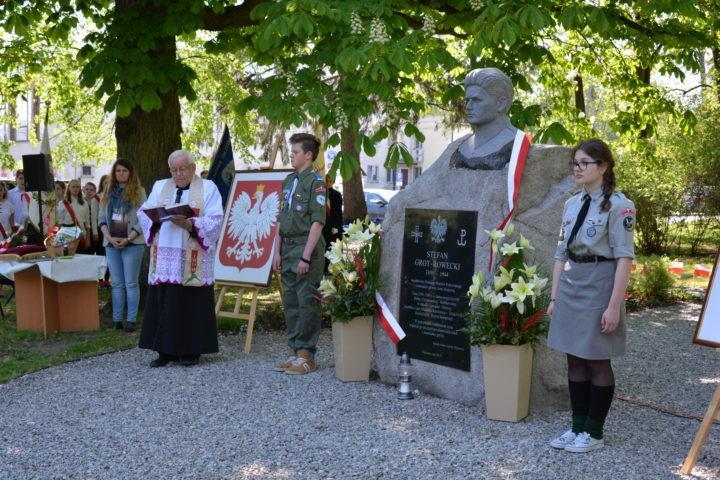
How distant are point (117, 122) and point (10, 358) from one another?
132 inches

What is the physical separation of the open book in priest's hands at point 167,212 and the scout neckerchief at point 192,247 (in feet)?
0.34

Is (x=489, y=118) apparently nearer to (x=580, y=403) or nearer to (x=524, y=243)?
(x=524, y=243)

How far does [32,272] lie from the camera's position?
361 inches

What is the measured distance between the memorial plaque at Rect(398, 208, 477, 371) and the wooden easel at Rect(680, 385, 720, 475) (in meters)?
1.81

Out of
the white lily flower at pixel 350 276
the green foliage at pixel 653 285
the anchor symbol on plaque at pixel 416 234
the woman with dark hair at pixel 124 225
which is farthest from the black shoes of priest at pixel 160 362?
the green foliage at pixel 653 285

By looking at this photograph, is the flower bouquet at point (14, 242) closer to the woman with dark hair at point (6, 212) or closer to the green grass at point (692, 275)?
the woman with dark hair at point (6, 212)

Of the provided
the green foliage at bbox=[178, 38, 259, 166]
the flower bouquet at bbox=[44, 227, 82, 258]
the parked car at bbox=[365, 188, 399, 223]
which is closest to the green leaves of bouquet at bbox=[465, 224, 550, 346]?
the flower bouquet at bbox=[44, 227, 82, 258]

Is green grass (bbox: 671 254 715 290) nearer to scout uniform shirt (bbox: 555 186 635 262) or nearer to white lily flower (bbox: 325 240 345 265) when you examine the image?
white lily flower (bbox: 325 240 345 265)

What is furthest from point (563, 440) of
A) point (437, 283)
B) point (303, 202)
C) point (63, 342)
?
point (63, 342)

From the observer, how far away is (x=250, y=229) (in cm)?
827

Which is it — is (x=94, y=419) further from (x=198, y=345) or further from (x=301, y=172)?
(x=301, y=172)

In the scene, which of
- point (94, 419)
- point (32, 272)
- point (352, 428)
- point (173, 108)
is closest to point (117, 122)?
point (173, 108)

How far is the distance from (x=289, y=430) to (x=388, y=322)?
4.55 feet

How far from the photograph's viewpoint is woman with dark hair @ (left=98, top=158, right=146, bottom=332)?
28.9ft
